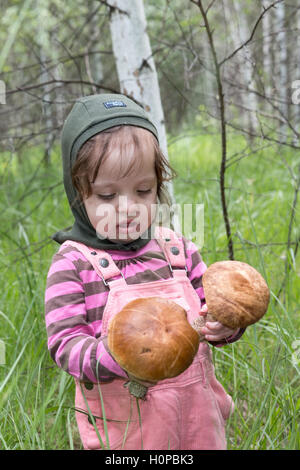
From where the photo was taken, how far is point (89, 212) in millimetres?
1300

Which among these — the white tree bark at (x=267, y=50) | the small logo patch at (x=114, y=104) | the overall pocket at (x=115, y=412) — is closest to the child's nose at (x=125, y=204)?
the small logo patch at (x=114, y=104)

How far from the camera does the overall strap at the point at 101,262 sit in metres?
1.27

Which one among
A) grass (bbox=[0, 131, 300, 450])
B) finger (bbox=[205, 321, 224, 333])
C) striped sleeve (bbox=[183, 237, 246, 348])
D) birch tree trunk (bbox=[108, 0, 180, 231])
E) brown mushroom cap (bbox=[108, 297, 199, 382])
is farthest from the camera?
birch tree trunk (bbox=[108, 0, 180, 231])

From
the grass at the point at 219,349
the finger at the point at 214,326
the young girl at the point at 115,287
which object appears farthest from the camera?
the grass at the point at 219,349

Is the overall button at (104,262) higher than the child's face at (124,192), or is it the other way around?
the child's face at (124,192)

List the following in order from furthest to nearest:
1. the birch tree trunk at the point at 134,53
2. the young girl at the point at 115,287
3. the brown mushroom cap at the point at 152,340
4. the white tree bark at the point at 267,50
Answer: the white tree bark at the point at 267,50 < the birch tree trunk at the point at 134,53 < the young girl at the point at 115,287 < the brown mushroom cap at the point at 152,340

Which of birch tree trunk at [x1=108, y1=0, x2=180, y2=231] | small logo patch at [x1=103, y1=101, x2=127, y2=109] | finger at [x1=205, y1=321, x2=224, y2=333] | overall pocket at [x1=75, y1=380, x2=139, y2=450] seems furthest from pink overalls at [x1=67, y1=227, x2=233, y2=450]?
birch tree trunk at [x1=108, y1=0, x2=180, y2=231]

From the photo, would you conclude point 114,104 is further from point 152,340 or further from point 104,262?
point 152,340

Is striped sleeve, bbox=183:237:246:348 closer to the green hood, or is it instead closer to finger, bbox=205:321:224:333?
the green hood

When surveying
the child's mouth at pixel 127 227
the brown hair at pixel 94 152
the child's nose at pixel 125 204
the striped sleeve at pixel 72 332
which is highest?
the brown hair at pixel 94 152

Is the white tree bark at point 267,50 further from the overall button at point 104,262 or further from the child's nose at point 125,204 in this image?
the overall button at point 104,262

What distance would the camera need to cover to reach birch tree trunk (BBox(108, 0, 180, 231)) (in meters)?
2.12

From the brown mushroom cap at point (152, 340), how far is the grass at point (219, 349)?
0.34 meters
